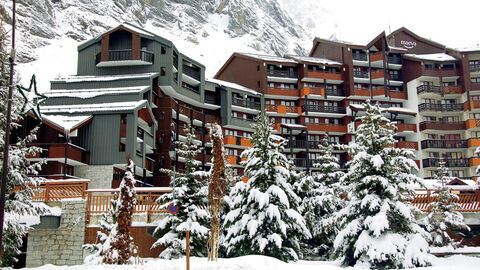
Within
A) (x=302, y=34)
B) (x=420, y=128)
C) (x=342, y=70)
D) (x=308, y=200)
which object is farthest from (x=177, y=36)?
(x=308, y=200)

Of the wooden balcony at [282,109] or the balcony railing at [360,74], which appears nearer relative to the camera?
the wooden balcony at [282,109]

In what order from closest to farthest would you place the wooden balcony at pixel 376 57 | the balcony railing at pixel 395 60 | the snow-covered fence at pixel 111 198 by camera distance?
the snow-covered fence at pixel 111 198
the wooden balcony at pixel 376 57
the balcony railing at pixel 395 60

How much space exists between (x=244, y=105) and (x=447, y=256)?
132ft

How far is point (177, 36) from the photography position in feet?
448

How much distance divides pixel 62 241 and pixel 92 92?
24398mm

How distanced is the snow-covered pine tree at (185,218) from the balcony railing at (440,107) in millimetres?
51375

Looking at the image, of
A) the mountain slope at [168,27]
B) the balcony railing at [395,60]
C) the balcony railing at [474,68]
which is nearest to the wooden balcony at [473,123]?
the balcony railing at [474,68]

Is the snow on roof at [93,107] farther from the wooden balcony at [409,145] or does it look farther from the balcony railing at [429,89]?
the balcony railing at [429,89]

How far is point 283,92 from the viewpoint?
67.2 m

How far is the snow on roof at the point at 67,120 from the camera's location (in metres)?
35.9

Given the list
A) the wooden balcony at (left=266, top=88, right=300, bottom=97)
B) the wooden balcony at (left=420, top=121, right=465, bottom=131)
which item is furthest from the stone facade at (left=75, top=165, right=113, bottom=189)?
the wooden balcony at (left=420, top=121, right=465, bottom=131)

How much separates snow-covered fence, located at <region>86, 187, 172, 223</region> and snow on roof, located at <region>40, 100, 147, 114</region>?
16.9 meters

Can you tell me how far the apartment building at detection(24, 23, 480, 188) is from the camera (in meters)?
46.2

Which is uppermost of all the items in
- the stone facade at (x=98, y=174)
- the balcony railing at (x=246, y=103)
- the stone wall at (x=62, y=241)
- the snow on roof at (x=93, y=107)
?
the balcony railing at (x=246, y=103)
